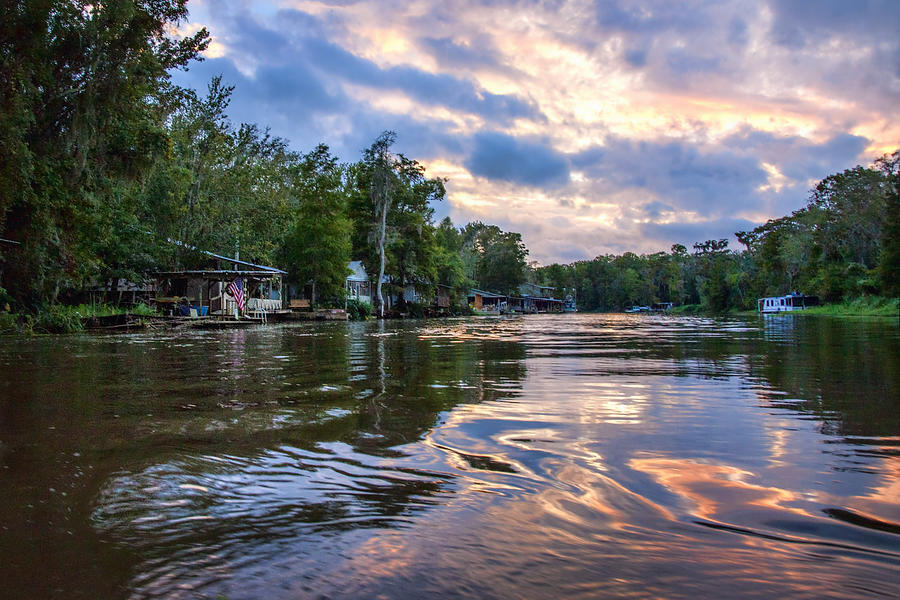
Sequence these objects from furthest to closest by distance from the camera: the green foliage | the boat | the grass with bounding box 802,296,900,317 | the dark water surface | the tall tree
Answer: the green foliage → the boat → the tall tree → the grass with bounding box 802,296,900,317 → the dark water surface

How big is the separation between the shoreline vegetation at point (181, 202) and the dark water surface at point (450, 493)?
1470 centimetres

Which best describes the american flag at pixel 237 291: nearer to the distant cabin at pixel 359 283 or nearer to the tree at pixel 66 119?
the tree at pixel 66 119

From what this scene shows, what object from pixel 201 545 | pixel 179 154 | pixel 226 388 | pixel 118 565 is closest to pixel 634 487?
pixel 201 545

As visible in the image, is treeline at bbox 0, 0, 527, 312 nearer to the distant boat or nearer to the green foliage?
the green foliage

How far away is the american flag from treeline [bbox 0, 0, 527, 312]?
2428 mm

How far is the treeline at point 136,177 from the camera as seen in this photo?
16172 millimetres

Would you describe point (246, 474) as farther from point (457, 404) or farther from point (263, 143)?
point (263, 143)

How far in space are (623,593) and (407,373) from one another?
563 centimetres

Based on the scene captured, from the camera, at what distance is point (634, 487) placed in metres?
2.52

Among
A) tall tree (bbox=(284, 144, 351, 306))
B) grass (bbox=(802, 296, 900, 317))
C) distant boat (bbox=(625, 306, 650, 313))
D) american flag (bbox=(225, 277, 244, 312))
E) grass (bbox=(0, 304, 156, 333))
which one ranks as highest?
tall tree (bbox=(284, 144, 351, 306))

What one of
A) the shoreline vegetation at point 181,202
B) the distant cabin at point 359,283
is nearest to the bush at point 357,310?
the shoreline vegetation at point 181,202

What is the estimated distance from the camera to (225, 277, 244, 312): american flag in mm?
29828

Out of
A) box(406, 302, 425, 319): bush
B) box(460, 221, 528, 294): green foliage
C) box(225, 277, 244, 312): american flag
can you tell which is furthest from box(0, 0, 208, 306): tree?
box(460, 221, 528, 294): green foliage

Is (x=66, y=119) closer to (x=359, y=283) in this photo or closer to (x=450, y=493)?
(x=450, y=493)
